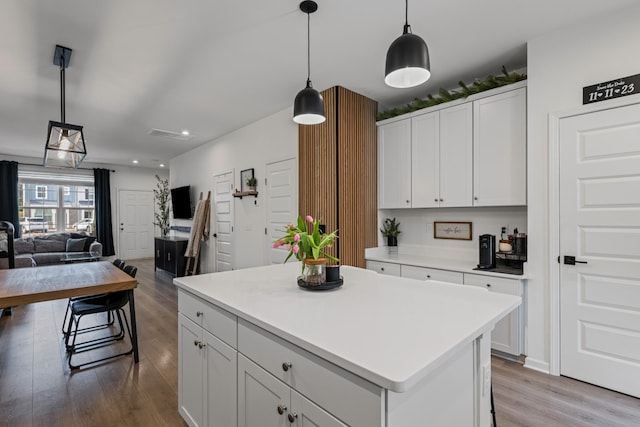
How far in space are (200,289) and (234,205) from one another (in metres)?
3.95

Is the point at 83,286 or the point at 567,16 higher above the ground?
the point at 567,16

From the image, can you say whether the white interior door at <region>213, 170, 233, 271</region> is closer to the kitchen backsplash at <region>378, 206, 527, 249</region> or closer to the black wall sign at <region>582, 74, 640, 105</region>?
the kitchen backsplash at <region>378, 206, 527, 249</region>

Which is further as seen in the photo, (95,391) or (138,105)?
(138,105)

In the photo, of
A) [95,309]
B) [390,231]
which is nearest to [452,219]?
[390,231]

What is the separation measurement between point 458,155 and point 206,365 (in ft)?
9.53

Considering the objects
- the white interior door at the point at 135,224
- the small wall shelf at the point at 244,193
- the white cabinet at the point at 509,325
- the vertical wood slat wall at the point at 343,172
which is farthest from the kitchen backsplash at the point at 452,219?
the white interior door at the point at 135,224

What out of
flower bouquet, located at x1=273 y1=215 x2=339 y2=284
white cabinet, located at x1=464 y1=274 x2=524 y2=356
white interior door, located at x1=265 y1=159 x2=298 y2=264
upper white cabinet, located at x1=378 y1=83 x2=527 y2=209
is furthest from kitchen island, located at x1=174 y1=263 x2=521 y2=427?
white interior door, located at x1=265 y1=159 x2=298 y2=264

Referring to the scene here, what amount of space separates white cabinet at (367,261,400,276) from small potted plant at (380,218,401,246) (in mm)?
473


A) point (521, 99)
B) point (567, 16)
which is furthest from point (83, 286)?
point (567, 16)

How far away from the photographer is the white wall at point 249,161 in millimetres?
4406

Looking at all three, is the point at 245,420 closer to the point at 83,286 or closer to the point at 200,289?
the point at 200,289

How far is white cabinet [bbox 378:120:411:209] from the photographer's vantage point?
363cm

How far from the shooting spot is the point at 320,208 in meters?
3.58

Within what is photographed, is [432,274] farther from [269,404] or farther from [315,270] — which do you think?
[269,404]
